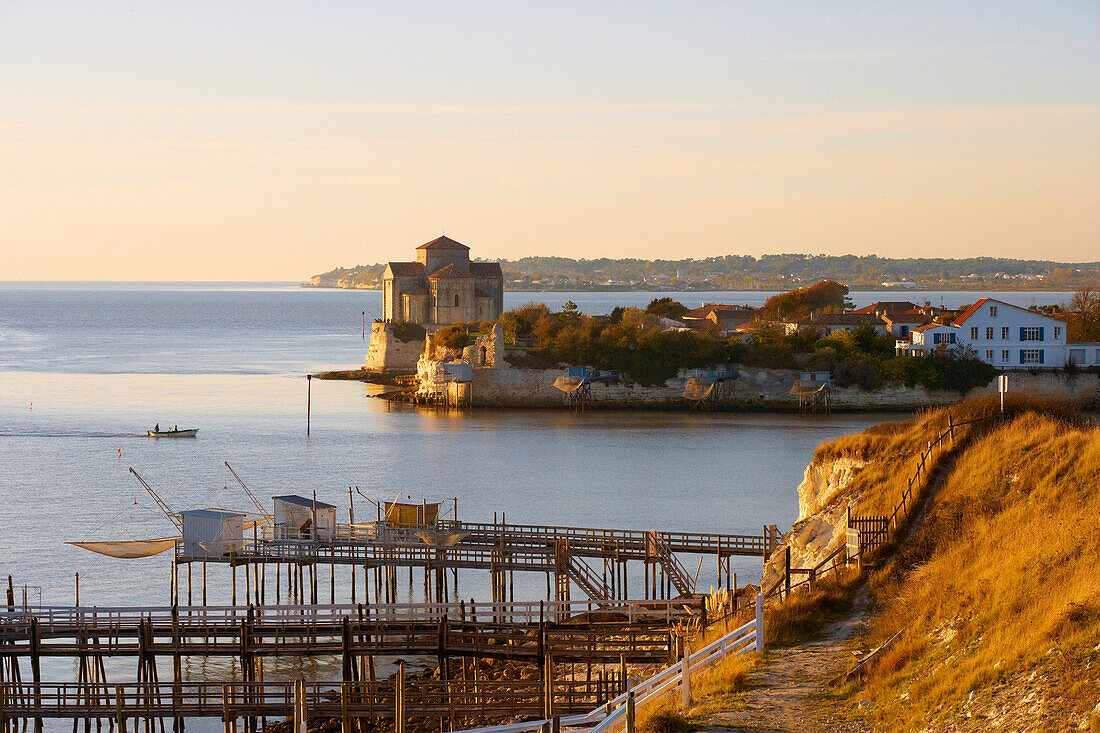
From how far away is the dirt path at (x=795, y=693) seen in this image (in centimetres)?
1652

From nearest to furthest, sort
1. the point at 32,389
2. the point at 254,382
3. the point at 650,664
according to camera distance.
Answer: the point at 650,664 → the point at 32,389 → the point at 254,382

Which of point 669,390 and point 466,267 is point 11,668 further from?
point 466,267

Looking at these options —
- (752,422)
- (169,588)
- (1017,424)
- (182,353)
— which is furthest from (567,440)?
(182,353)

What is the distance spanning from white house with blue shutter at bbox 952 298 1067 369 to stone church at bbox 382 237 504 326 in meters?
47.0

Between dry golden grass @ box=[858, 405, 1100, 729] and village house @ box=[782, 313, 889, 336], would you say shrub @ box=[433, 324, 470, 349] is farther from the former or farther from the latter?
dry golden grass @ box=[858, 405, 1100, 729]

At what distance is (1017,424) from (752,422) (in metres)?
53.1

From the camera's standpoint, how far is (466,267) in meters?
127

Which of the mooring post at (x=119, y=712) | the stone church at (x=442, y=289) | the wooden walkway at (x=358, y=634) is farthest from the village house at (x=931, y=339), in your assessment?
the mooring post at (x=119, y=712)

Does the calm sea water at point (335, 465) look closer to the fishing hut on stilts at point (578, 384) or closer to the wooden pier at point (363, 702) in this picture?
the fishing hut on stilts at point (578, 384)

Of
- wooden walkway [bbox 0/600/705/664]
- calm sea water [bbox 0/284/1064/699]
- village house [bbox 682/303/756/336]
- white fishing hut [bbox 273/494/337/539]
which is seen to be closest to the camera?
wooden walkway [bbox 0/600/705/664]

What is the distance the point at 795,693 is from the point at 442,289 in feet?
348

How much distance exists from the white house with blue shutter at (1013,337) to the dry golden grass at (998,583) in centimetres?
6420

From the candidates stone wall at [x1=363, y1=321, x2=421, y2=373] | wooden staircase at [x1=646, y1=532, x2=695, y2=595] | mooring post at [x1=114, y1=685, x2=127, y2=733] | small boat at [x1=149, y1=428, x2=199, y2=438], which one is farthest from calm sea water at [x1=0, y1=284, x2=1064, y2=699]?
stone wall at [x1=363, y1=321, x2=421, y2=373]

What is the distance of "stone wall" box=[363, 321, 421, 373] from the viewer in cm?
11719
